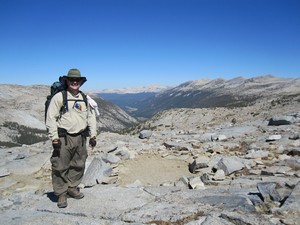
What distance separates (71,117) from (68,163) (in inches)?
53.0

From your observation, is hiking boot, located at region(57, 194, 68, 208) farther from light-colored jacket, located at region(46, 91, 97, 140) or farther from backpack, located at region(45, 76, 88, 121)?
backpack, located at region(45, 76, 88, 121)

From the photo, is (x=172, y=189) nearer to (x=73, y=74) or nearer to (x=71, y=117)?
(x=71, y=117)

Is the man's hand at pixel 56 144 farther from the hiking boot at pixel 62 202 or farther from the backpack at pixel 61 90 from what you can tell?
the hiking boot at pixel 62 202

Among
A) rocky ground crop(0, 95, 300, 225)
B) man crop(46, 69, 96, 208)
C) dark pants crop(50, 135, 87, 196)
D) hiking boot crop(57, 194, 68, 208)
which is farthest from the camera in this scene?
dark pants crop(50, 135, 87, 196)

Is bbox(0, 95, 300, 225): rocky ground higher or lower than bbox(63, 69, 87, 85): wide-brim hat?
lower

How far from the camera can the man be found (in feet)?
24.7

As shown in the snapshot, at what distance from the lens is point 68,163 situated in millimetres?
8047

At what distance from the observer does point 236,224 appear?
607 centimetres

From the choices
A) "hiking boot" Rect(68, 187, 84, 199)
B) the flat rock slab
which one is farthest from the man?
the flat rock slab

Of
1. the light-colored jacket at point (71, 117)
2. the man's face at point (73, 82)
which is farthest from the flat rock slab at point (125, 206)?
the man's face at point (73, 82)

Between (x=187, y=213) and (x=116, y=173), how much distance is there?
590 cm

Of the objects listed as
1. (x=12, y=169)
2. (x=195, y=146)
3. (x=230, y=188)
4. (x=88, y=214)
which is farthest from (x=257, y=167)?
(x=12, y=169)

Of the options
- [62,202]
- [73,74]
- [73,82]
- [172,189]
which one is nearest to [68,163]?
[62,202]

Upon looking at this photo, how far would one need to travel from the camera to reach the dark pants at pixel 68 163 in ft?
25.6
